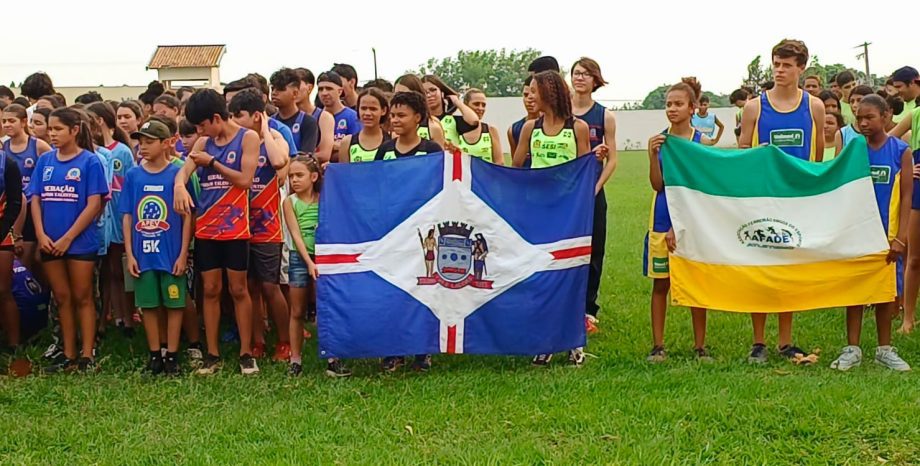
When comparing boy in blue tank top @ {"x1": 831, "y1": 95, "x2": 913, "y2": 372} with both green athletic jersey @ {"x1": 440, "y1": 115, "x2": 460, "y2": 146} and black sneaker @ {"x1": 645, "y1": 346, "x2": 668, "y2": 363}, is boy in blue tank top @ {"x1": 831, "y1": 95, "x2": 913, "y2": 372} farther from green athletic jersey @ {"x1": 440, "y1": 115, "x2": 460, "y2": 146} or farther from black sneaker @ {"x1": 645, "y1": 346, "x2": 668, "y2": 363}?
green athletic jersey @ {"x1": 440, "y1": 115, "x2": 460, "y2": 146}

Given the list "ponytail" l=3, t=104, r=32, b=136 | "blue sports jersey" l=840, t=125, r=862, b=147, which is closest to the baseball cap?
"ponytail" l=3, t=104, r=32, b=136

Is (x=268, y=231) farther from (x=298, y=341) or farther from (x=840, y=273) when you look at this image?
(x=840, y=273)

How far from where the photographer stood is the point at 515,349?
19.9ft

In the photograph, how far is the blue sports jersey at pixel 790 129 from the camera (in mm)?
6293

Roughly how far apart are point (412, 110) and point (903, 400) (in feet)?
10.9

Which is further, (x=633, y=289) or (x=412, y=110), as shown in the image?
(x=633, y=289)

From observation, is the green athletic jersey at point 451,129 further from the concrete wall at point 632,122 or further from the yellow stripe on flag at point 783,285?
the concrete wall at point 632,122

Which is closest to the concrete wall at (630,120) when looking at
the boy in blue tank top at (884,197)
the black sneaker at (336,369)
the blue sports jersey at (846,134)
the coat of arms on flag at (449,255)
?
the blue sports jersey at (846,134)

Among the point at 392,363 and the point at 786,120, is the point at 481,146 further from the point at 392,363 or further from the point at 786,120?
the point at 786,120

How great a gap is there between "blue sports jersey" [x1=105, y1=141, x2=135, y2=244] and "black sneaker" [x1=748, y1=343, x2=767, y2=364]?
4.55 m

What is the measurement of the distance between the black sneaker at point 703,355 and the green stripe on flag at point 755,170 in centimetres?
105

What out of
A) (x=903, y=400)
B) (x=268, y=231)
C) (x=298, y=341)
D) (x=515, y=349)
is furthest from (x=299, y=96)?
(x=903, y=400)

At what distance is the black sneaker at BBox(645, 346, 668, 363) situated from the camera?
6234 millimetres

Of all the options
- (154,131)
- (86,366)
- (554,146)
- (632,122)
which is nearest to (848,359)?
(554,146)
